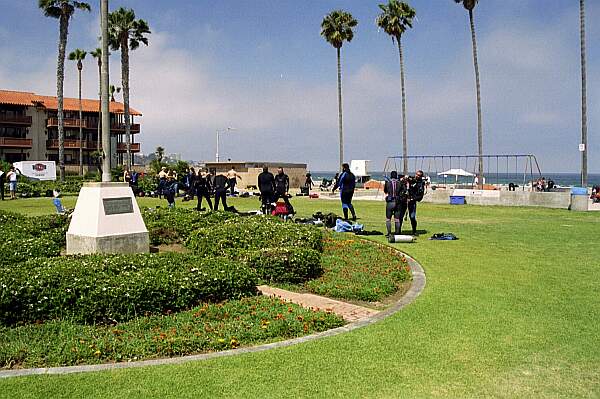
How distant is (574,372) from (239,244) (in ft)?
22.0

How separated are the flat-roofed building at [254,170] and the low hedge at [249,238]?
29.0 m

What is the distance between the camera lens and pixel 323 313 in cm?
698

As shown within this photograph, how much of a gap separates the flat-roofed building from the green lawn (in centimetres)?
3376

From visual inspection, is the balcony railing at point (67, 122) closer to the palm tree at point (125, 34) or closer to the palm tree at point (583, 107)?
the palm tree at point (125, 34)

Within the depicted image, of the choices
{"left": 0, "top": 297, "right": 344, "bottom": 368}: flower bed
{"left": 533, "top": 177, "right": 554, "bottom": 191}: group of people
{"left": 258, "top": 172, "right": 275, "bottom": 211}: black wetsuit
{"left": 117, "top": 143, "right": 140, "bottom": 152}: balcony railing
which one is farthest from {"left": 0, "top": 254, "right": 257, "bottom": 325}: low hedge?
{"left": 117, "top": 143, "right": 140, "bottom": 152}: balcony railing

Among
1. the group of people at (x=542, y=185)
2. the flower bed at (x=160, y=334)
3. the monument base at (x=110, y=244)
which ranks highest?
the group of people at (x=542, y=185)

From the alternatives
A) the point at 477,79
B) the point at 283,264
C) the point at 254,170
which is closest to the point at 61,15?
the point at 254,170

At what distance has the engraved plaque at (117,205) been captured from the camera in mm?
10406

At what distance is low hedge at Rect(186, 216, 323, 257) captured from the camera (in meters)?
10.6

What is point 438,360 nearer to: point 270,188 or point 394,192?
point 394,192

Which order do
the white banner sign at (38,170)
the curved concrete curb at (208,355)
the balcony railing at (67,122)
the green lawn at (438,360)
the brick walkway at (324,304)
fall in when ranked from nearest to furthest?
1. the green lawn at (438,360)
2. the curved concrete curb at (208,355)
3. the brick walkway at (324,304)
4. the white banner sign at (38,170)
5. the balcony railing at (67,122)

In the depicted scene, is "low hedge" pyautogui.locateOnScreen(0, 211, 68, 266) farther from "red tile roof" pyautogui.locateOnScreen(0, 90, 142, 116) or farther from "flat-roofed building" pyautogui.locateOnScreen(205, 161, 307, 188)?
"red tile roof" pyautogui.locateOnScreen(0, 90, 142, 116)

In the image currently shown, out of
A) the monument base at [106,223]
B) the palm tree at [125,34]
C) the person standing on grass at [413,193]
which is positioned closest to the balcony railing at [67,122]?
the palm tree at [125,34]

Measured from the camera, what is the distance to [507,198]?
29016 millimetres
